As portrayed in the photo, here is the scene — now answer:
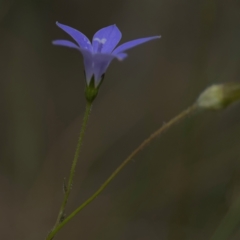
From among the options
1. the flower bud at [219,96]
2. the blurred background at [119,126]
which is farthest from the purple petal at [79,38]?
the blurred background at [119,126]

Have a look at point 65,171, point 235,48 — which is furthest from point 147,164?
point 235,48

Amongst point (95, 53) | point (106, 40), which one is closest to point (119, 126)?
point (106, 40)

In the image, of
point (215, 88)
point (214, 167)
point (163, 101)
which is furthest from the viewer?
point (163, 101)

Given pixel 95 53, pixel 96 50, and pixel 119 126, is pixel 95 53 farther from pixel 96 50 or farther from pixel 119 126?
pixel 119 126

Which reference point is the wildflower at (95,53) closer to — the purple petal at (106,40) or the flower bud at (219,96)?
the purple petal at (106,40)

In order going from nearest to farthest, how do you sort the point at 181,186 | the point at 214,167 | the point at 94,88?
the point at 94,88
the point at 181,186
the point at 214,167

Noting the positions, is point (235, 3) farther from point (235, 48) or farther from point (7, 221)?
point (7, 221)

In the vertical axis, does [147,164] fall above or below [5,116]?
below
